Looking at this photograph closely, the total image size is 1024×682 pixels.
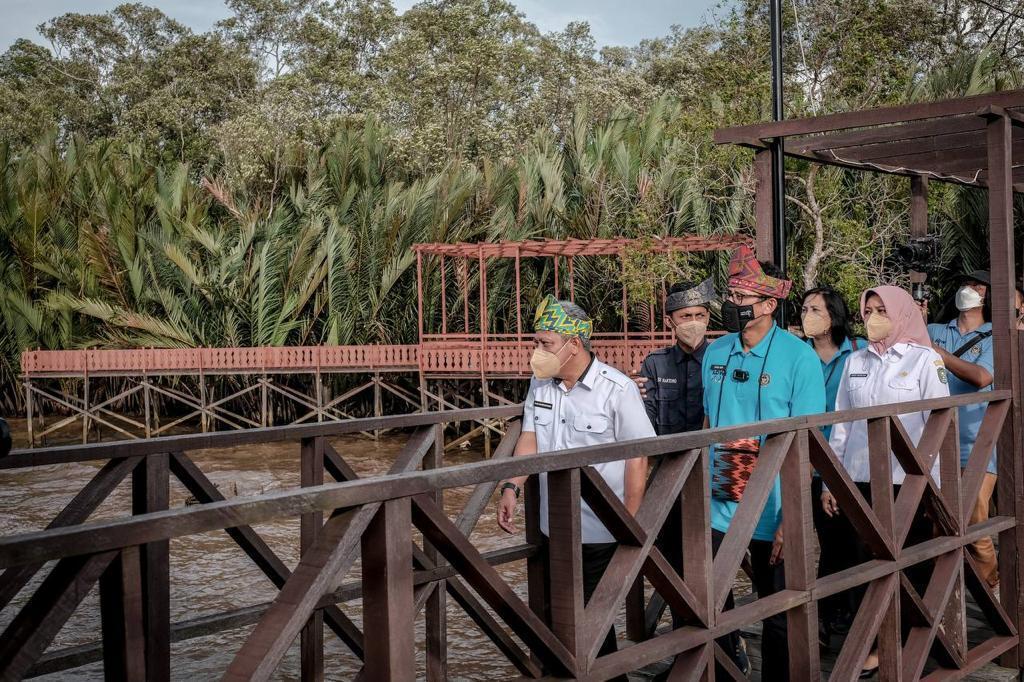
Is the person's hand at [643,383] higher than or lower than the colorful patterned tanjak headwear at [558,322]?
lower

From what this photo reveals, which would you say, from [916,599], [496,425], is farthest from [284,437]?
[496,425]

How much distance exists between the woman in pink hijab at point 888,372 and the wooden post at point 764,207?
117 cm

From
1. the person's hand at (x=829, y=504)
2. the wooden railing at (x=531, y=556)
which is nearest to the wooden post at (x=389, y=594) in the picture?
the wooden railing at (x=531, y=556)

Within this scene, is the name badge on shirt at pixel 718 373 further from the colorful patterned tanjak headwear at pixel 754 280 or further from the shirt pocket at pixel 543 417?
the shirt pocket at pixel 543 417

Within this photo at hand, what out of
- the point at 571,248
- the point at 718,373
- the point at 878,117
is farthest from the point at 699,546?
the point at 571,248

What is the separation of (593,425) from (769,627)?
3.42 ft

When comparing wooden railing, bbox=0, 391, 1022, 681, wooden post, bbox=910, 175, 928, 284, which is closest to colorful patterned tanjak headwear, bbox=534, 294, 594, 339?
wooden railing, bbox=0, 391, 1022, 681

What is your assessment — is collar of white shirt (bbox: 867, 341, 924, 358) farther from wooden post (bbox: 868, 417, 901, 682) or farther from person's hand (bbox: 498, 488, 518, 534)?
person's hand (bbox: 498, 488, 518, 534)

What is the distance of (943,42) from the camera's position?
77.5 feet

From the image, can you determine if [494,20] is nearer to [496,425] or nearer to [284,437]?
[496,425]

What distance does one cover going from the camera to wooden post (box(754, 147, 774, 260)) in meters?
5.91

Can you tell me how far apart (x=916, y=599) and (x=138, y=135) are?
3285 centimetres

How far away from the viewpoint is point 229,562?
402 inches

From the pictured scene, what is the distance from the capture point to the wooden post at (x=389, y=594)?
7.84 feet
